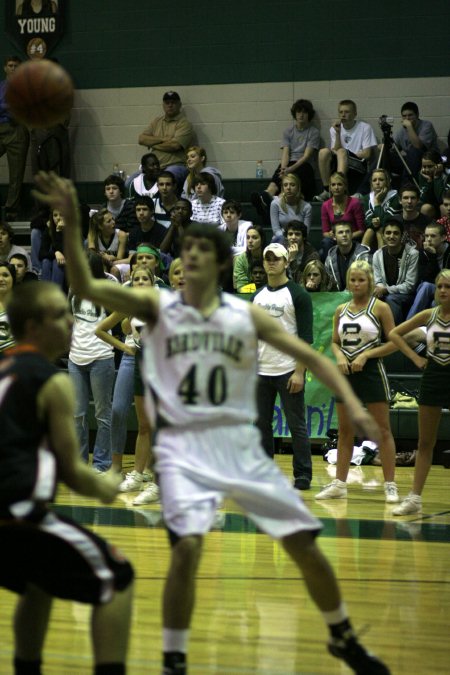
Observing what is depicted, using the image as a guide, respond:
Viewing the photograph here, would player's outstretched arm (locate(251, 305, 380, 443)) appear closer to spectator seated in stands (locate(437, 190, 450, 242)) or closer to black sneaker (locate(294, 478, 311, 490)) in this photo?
black sneaker (locate(294, 478, 311, 490))

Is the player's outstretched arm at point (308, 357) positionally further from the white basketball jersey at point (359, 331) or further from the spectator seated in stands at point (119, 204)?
the spectator seated in stands at point (119, 204)

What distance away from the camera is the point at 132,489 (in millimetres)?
8234

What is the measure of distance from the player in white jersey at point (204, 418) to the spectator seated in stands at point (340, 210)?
7983mm

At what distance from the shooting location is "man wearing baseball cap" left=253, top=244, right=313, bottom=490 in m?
8.19

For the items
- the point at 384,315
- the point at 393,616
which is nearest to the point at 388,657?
the point at 393,616

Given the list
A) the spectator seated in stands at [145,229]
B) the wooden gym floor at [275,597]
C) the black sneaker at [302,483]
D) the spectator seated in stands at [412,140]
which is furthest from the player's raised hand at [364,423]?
the spectator seated in stands at [412,140]

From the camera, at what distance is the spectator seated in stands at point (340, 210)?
1189 cm

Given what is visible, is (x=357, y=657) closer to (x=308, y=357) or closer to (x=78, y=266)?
(x=308, y=357)

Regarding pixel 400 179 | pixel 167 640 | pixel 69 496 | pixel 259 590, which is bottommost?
pixel 69 496

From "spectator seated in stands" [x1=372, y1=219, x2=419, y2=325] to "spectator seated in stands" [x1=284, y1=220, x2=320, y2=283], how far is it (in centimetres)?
70

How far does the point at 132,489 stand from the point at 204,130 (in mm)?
7570

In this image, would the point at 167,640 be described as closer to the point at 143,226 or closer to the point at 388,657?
→ the point at 388,657

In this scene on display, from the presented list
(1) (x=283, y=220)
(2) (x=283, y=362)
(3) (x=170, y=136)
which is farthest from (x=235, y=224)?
(2) (x=283, y=362)

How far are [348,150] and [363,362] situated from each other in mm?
6069
